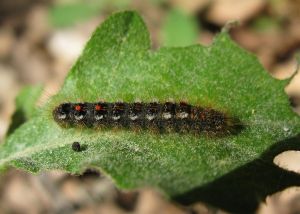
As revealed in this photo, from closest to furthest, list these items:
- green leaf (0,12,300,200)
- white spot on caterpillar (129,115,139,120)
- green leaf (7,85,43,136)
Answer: green leaf (0,12,300,200) → white spot on caterpillar (129,115,139,120) → green leaf (7,85,43,136)

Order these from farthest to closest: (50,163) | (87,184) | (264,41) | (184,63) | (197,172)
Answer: (264,41), (87,184), (184,63), (50,163), (197,172)

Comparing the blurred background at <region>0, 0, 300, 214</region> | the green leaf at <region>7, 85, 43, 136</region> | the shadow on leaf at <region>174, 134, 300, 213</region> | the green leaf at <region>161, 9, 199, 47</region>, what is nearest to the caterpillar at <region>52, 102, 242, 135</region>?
the green leaf at <region>7, 85, 43, 136</region>

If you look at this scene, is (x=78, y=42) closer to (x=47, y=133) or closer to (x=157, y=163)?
(x=47, y=133)

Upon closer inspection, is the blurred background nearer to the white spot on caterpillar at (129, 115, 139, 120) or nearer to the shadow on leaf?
the white spot on caterpillar at (129, 115, 139, 120)

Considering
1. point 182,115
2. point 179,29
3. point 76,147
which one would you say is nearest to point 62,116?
point 76,147

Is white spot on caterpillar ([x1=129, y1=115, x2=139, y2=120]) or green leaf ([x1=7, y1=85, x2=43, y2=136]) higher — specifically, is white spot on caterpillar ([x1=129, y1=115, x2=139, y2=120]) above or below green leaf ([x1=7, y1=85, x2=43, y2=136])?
below

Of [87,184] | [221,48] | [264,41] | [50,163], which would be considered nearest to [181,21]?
[264,41]

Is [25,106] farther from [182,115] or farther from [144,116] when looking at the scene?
[182,115]
